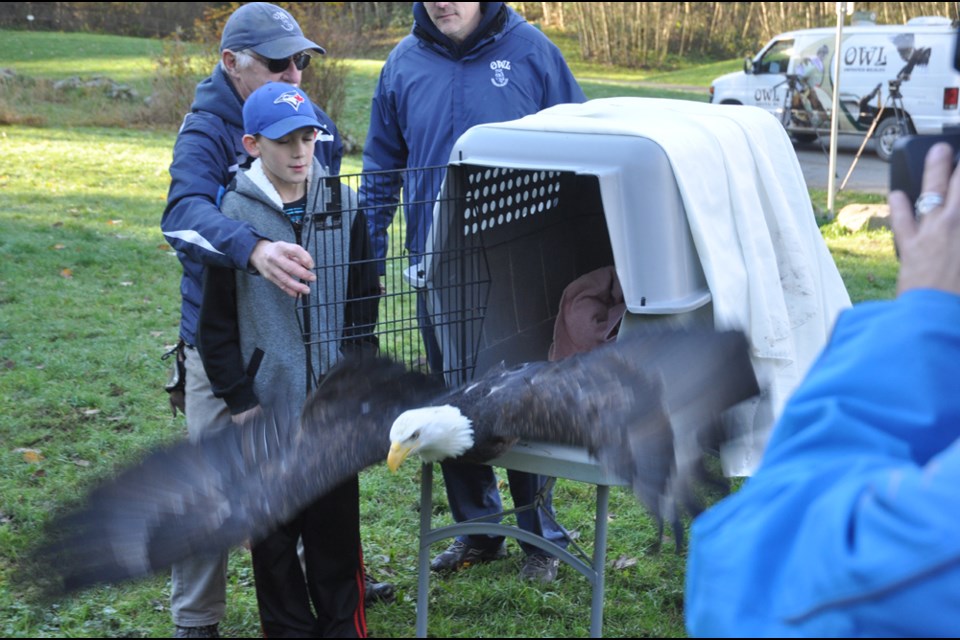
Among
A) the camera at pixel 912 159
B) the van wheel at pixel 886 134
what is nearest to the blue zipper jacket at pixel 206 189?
the camera at pixel 912 159

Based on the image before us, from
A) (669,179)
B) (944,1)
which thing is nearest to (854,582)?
(669,179)

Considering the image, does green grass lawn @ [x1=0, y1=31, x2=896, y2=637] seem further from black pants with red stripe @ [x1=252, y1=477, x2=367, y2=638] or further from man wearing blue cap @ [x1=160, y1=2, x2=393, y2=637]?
black pants with red stripe @ [x1=252, y1=477, x2=367, y2=638]

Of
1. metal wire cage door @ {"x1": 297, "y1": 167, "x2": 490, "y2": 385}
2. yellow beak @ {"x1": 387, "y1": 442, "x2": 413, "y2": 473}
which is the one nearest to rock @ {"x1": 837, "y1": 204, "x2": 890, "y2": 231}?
metal wire cage door @ {"x1": 297, "y1": 167, "x2": 490, "y2": 385}

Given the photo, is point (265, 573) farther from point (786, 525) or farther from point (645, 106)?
point (786, 525)

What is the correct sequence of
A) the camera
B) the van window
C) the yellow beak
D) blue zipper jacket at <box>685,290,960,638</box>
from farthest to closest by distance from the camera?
the van window, the yellow beak, the camera, blue zipper jacket at <box>685,290,960,638</box>

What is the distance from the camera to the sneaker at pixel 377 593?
374cm

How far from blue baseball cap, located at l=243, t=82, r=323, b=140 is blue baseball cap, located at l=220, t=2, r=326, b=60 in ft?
0.96

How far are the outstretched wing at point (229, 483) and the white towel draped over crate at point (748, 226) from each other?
32.3 inches

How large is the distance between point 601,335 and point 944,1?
2479 centimetres

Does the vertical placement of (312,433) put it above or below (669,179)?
below

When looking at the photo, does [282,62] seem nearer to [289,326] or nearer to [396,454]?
[289,326]

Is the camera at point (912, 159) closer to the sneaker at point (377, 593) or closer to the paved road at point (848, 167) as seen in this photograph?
the sneaker at point (377, 593)

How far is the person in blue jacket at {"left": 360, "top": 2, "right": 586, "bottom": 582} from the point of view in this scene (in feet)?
12.8

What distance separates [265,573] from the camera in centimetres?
302
